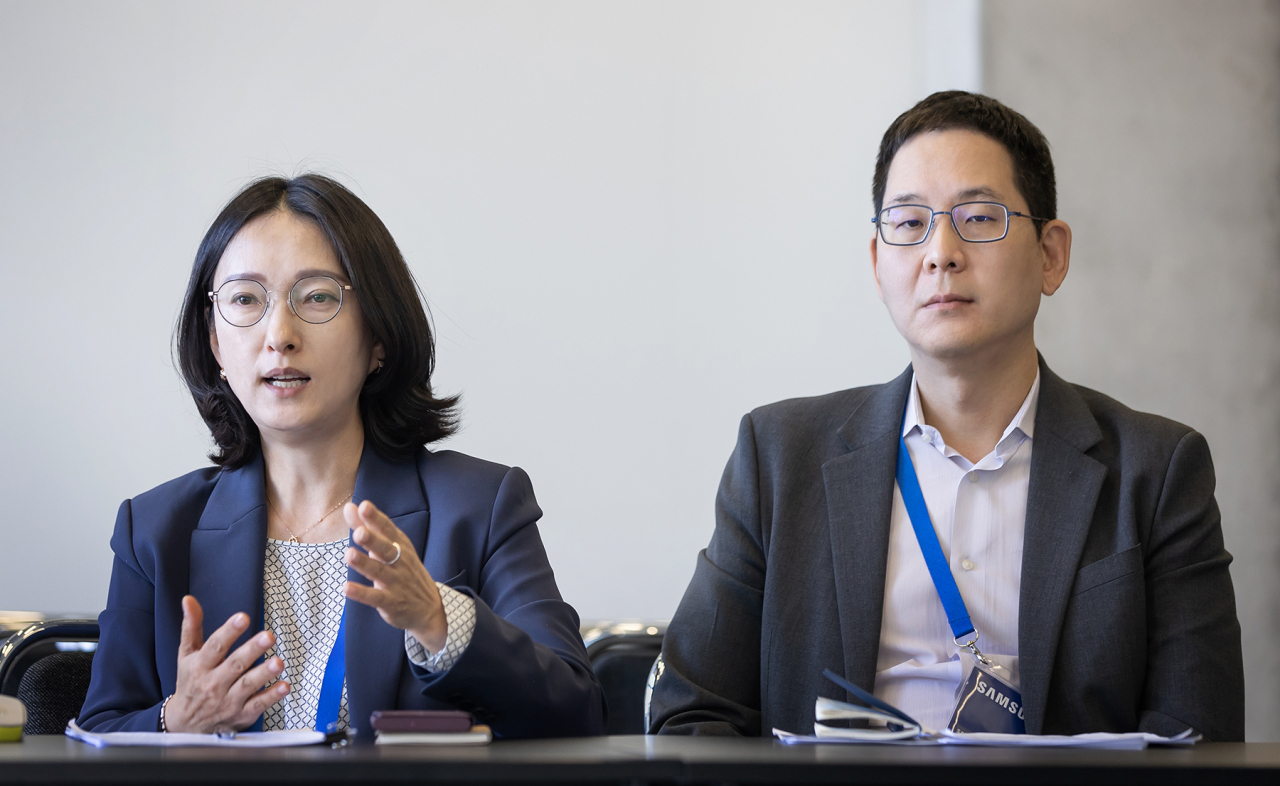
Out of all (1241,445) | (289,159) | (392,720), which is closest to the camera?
(392,720)

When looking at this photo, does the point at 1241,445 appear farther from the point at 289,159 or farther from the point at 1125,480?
the point at 289,159

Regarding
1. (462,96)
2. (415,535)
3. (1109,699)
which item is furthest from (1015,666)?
(462,96)

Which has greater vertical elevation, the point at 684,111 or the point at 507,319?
the point at 684,111

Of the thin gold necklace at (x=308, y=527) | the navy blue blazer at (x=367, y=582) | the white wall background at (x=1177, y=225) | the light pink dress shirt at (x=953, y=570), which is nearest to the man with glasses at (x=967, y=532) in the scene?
the light pink dress shirt at (x=953, y=570)

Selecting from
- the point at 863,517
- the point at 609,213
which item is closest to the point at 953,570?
Result: the point at 863,517

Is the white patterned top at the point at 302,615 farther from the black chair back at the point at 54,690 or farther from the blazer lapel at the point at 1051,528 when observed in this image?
the blazer lapel at the point at 1051,528

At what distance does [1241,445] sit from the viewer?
11.0ft

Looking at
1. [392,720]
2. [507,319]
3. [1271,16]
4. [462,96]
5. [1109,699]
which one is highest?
[1271,16]

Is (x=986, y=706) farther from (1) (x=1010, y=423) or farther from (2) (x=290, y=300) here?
(2) (x=290, y=300)

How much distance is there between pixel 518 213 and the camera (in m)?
3.14

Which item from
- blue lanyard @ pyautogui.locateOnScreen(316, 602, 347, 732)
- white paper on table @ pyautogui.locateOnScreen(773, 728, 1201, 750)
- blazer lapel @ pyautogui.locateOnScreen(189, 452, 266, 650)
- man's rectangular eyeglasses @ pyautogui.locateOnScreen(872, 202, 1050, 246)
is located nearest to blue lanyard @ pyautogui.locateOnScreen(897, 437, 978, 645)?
man's rectangular eyeglasses @ pyautogui.locateOnScreen(872, 202, 1050, 246)

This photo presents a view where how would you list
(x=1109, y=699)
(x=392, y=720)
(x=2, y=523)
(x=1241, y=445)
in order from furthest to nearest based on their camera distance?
(x=1241, y=445), (x=2, y=523), (x=1109, y=699), (x=392, y=720)

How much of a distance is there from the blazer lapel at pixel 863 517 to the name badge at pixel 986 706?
0.59 feet

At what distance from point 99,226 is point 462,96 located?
1125 millimetres
